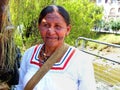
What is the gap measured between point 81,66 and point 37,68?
0.15 meters

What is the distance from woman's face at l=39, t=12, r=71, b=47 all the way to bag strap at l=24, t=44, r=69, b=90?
0.10 ft

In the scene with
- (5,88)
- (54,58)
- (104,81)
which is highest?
(54,58)

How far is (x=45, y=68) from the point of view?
92cm

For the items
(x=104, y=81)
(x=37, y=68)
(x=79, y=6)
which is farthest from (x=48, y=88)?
(x=79, y=6)

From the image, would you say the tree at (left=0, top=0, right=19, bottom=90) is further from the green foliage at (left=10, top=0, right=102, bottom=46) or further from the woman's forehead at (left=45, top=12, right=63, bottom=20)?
the green foliage at (left=10, top=0, right=102, bottom=46)

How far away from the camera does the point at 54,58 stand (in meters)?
0.93

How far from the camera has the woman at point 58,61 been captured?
906 millimetres

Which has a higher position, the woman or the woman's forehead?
the woman's forehead

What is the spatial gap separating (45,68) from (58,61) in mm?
51

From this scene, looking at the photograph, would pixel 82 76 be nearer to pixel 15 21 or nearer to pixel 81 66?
pixel 81 66

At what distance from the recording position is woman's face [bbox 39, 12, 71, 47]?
94 centimetres

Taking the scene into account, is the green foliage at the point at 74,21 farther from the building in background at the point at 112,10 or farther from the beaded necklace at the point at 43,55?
the building in background at the point at 112,10

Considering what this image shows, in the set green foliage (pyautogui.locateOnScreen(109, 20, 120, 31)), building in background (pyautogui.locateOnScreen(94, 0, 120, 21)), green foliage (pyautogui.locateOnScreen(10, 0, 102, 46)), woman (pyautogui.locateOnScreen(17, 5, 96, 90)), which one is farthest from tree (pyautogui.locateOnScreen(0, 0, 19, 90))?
building in background (pyautogui.locateOnScreen(94, 0, 120, 21))

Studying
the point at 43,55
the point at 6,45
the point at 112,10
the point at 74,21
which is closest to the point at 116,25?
the point at 112,10
